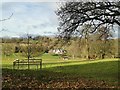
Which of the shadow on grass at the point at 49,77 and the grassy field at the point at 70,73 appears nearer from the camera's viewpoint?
the shadow on grass at the point at 49,77

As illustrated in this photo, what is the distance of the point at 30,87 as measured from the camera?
14.1 metres

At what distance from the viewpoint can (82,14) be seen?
2048cm

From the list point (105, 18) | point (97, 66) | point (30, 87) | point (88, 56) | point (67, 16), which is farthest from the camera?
point (88, 56)

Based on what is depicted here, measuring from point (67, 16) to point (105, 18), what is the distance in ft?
10.5

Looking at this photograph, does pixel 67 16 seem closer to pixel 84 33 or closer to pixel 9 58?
pixel 84 33

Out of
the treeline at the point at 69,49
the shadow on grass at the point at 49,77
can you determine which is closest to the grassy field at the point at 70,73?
the shadow on grass at the point at 49,77

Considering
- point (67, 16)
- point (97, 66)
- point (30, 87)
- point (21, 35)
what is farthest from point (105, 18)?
point (21, 35)

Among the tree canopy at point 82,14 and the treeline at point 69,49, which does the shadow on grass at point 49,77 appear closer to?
the tree canopy at point 82,14

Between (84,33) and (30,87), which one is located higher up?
(84,33)

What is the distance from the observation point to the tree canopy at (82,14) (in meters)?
19.9

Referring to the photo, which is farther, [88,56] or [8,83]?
[88,56]

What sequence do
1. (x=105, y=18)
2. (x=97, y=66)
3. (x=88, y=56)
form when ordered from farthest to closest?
(x=88, y=56) → (x=97, y=66) → (x=105, y=18)

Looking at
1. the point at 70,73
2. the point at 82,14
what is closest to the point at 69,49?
the point at 70,73


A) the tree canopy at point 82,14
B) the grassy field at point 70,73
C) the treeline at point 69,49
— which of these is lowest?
the grassy field at point 70,73
